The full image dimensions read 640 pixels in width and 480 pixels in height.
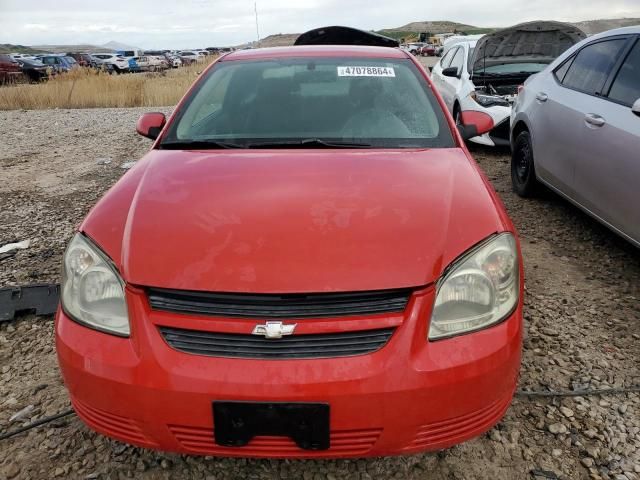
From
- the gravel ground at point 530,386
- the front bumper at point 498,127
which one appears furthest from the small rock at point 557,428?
the front bumper at point 498,127

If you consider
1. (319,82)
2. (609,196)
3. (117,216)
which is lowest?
(609,196)

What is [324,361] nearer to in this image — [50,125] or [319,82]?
[319,82]

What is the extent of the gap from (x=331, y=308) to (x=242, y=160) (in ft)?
3.03

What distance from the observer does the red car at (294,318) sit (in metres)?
1.38

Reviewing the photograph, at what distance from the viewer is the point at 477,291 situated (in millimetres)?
1539

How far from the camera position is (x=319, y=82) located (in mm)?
2643

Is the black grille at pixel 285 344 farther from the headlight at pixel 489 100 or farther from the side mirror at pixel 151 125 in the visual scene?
the headlight at pixel 489 100

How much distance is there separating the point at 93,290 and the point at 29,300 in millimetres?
1562

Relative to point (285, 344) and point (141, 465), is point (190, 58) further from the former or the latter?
point (285, 344)

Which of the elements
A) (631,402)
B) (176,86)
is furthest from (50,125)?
(631,402)

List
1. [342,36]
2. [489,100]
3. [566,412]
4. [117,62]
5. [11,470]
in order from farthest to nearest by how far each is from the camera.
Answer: [117,62] → [342,36] → [489,100] → [566,412] → [11,470]

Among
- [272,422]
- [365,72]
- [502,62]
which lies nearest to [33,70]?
[502,62]

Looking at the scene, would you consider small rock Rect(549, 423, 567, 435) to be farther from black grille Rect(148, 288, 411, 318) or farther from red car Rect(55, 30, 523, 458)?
black grille Rect(148, 288, 411, 318)

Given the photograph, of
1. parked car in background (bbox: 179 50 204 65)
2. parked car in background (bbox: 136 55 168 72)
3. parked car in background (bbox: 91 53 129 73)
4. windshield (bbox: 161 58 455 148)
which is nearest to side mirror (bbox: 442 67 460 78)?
windshield (bbox: 161 58 455 148)
